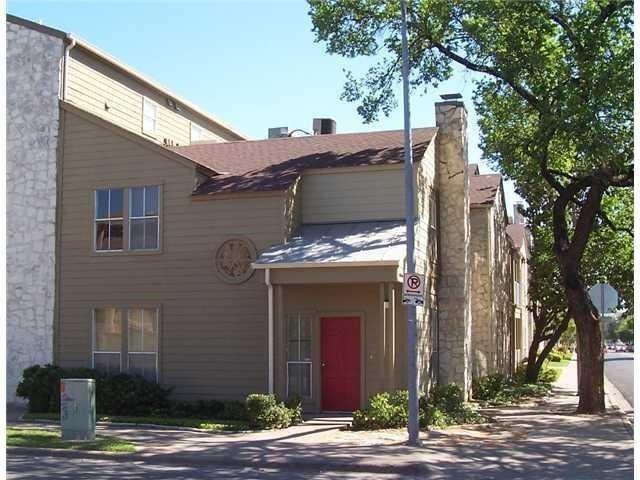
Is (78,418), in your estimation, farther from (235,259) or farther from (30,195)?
(30,195)

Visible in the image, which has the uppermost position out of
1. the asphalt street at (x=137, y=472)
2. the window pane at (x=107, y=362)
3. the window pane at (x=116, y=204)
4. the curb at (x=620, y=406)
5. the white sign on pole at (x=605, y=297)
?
the window pane at (x=116, y=204)

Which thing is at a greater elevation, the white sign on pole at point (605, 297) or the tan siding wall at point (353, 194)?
the tan siding wall at point (353, 194)

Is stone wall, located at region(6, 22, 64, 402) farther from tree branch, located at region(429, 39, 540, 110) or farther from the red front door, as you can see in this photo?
tree branch, located at region(429, 39, 540, 110)

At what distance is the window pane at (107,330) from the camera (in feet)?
64.6

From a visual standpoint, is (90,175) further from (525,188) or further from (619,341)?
(619,341)

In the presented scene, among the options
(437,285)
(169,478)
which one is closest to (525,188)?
(437,285)

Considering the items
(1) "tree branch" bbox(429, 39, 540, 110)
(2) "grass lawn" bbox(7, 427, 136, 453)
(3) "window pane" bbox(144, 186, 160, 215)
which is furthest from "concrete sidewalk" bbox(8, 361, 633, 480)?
(1) "tree branch" bbox(429, 39, 540, 110)

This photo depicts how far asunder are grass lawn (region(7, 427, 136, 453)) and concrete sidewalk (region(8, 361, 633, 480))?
231 mm

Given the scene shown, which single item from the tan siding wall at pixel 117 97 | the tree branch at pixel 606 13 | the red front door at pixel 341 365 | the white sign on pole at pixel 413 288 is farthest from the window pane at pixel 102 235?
the tree branch at pixel 606 13

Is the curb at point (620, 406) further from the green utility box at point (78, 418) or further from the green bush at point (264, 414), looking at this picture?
the green utility box at point (78, 418)

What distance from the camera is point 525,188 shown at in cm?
3012

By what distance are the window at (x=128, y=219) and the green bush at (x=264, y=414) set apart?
16.4 ft

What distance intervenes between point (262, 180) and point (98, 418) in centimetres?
640

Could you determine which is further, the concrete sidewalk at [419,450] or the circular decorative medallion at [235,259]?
the circular decorative medallion at [235,259]
